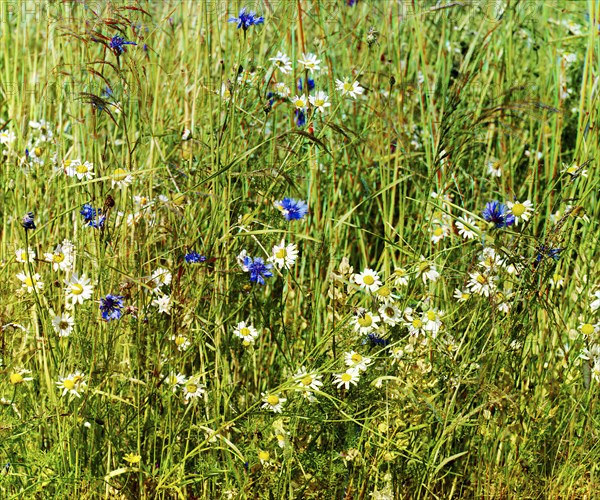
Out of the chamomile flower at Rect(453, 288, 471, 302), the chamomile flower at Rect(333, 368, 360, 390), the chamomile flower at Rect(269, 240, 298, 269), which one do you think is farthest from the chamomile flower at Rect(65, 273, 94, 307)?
the chamomile flower at Rect(453, 288, 471, 302)

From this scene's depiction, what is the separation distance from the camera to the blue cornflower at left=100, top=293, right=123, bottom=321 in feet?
5.20

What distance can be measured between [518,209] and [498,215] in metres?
0.10

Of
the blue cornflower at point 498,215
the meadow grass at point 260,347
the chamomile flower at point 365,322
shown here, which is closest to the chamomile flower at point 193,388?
the meadow grass at point 260,347

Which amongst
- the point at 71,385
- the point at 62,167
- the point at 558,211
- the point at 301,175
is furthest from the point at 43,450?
A: the point at 558,211

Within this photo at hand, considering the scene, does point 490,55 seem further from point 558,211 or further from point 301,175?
point 301,175

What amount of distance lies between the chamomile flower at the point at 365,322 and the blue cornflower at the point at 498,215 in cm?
32

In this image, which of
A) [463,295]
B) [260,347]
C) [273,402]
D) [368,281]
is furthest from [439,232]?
[273,402]

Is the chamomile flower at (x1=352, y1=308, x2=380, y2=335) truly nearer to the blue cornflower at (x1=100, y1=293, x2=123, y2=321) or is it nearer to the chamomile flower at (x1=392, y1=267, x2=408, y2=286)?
the chamomile flower at (x1=392, y1=267, x2=408, y2=286)

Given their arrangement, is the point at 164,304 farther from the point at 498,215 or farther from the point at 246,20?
the point at 498,215

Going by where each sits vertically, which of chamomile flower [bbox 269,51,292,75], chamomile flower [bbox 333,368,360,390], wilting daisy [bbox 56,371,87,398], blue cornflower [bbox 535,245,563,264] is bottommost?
wilting daisy [bbox 56,371,87,398]

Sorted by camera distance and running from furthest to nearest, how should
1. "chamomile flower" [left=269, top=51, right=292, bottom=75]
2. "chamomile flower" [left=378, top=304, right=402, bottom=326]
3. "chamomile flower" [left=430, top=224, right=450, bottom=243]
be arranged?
"chamomile flower" [left=430, top=224, right=450, bottom=243] → "chamomile flower" [left=269, top=51, right=292, bottom=75] → "chamomile flower" [left=378, top=304, right=402, bottom=326]

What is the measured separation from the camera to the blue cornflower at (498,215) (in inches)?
66.4

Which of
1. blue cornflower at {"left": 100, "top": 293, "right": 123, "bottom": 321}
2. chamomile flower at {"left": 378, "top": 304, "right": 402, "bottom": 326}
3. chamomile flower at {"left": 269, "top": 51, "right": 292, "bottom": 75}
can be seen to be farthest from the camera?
chamomile flower at {"left": 269, "top": 51, "right": 292, "bottom": 75}

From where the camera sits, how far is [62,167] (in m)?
1.87
